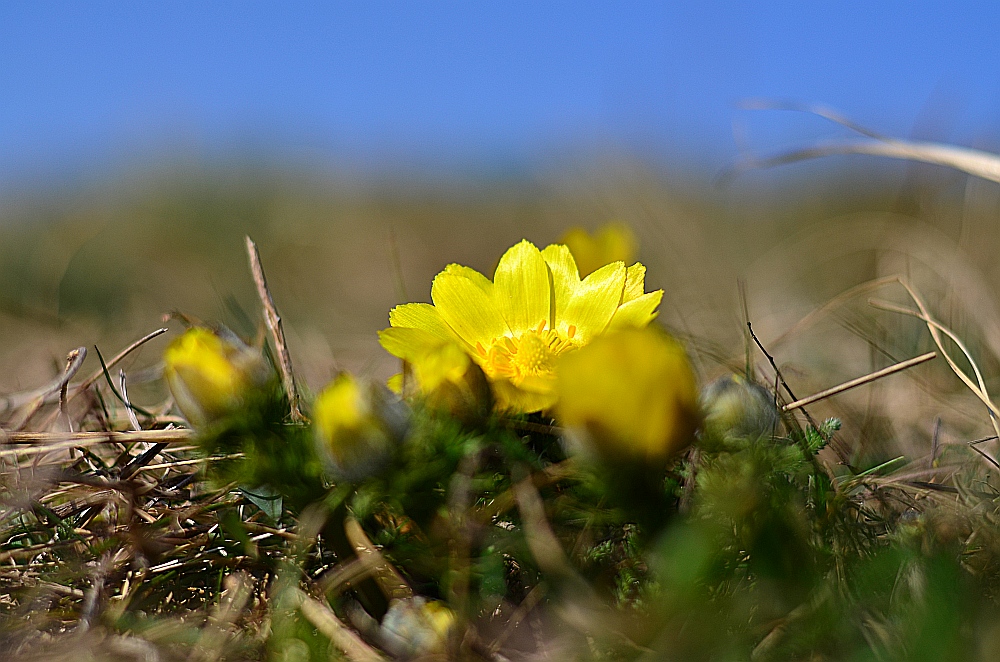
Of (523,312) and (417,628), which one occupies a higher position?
(523,312)

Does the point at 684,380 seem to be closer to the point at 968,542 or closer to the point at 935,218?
the point at 968,542

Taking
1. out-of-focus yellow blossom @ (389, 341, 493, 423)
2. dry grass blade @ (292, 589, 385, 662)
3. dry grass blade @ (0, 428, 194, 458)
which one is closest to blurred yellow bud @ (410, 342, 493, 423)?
out-of-focus yellow blossom @ (389, 341, 493, 423)

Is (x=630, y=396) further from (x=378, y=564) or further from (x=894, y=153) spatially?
(x=894, y=153)

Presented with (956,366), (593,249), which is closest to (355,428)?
(593,249)

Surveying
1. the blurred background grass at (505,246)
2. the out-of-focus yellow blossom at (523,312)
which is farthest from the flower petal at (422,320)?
the blurred background grass at (505,246)

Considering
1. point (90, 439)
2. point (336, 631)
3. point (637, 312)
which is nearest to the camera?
point (336, 631)

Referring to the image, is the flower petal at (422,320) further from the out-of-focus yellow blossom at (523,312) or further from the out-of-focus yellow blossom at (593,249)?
the out-of-focus yellow blossom at (593,249)
